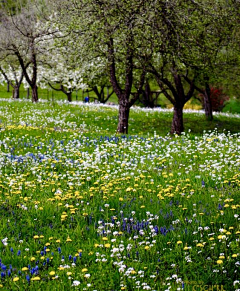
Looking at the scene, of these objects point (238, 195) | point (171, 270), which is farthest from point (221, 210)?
point (171, 270)

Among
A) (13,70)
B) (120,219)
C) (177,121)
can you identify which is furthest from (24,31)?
(120,219)

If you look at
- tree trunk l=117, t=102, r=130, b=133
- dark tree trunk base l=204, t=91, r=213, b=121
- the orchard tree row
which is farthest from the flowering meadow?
dark tree trunk base l=204, t=91, r=213, b=121

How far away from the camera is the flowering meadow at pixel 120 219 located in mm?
4781

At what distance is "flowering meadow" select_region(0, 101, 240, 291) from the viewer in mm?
4781

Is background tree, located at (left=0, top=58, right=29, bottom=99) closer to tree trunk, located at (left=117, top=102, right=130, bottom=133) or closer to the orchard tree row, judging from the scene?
the orchard tree row

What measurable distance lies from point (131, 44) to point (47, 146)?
7.17 metres

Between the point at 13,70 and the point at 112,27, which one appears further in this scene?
the point at 13,70

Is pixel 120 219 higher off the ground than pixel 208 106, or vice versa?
pixel 208 106

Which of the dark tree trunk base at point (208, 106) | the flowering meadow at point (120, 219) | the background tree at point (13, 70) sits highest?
the background tree at point (13, 70)

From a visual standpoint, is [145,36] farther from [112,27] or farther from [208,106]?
[208,106]

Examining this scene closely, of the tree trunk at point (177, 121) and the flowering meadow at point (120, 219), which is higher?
the tree trunk at point (177, 121)

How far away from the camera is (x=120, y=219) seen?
6.45 metres

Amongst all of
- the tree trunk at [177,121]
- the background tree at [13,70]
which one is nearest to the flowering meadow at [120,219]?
the tree trunk at [177,121]

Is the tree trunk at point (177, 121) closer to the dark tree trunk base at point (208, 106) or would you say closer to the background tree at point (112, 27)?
the background tree at point (112, 27)
